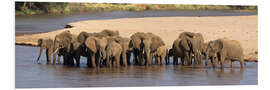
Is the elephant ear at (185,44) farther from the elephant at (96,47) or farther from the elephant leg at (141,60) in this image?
the elephant at (96,47)

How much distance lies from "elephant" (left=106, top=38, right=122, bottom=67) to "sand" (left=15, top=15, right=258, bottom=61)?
19.9 feet

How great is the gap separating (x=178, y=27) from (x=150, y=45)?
9723mm

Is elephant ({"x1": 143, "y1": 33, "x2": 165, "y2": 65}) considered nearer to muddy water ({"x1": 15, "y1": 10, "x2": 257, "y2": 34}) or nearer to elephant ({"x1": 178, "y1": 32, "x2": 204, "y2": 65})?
elephant ({"x1": 178, "y1": 32, "x2": 204, "y2": 65})

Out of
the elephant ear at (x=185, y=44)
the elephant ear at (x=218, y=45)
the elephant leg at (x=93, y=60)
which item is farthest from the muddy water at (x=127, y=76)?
Answer: the elephant ear at (x=185, y=44)

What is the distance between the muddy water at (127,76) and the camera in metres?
20.1

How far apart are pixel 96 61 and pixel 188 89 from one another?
16.1 feet

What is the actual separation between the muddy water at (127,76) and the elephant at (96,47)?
0.37 m

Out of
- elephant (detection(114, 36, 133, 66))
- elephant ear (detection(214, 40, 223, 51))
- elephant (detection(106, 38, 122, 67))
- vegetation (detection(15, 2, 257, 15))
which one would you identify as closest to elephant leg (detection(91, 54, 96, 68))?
elephant (detection(106, 38, 122, 67))

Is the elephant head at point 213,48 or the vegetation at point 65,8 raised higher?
the vegetation at point 65,8

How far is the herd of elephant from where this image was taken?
75.8ft

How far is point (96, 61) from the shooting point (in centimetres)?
2359

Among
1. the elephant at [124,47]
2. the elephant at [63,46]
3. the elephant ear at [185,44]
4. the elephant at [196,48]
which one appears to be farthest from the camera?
the elephant ear at [185,44]

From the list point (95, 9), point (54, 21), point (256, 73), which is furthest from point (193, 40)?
point (54, 21)
